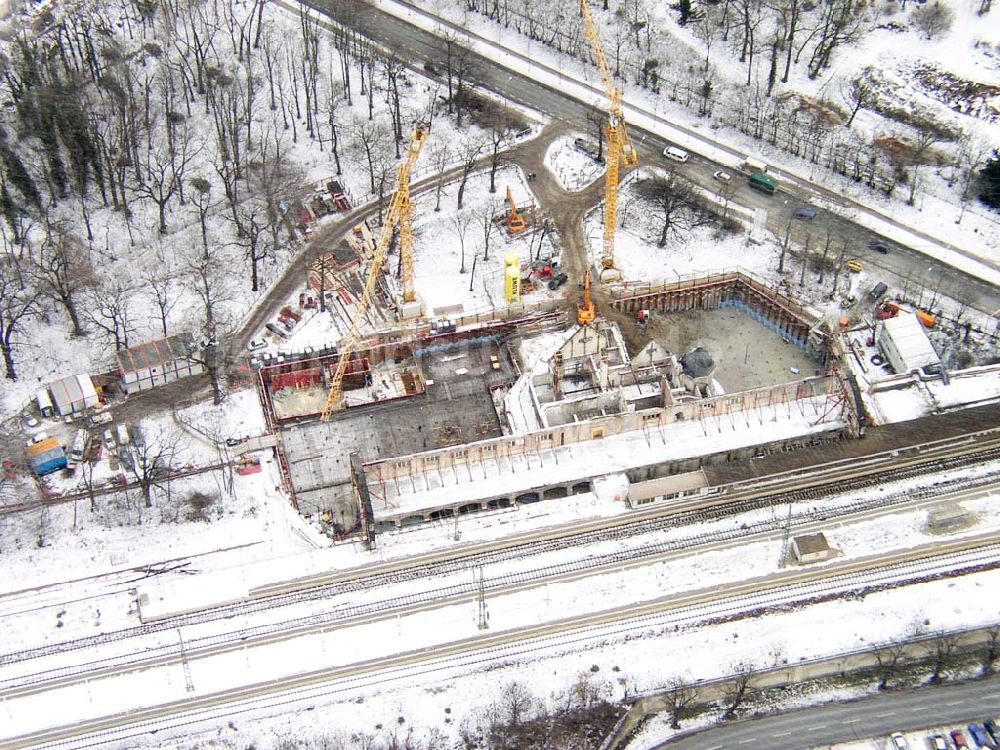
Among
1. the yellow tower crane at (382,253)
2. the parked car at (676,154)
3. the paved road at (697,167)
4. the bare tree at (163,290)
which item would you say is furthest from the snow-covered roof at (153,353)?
the parked car at (676,154)

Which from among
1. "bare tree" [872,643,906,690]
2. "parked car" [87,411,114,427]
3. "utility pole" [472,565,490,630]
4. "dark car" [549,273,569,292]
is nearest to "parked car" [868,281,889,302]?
"dark car" [549,273,569,292]

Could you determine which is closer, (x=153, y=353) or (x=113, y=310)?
(x=153, y=353)

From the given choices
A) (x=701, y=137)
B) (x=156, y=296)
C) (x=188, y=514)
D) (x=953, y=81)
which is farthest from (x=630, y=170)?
(x=188, y=514)

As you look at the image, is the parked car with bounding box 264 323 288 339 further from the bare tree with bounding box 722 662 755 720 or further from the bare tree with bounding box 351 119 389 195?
the bare tree with bounding box 722 662 755 720

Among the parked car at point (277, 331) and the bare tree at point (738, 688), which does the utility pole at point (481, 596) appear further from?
the parked car at point (277, 331)

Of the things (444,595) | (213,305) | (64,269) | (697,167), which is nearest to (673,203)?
(697,167)

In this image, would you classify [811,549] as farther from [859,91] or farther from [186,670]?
[859,91]
